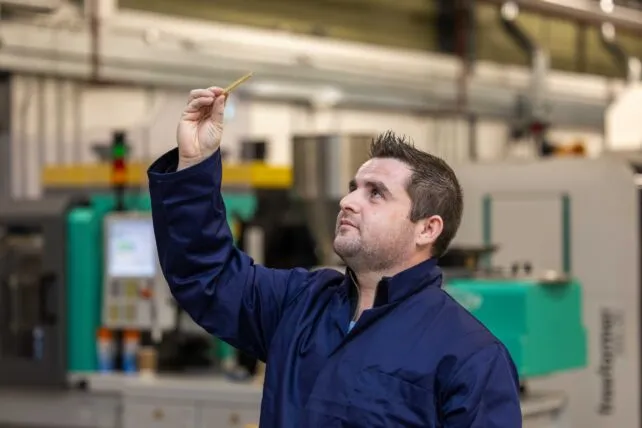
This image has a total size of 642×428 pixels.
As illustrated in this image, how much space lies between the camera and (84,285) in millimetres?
5570

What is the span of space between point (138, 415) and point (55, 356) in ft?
1.76

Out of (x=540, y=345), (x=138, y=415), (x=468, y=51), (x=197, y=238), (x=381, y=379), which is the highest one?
(x=468, y=51)

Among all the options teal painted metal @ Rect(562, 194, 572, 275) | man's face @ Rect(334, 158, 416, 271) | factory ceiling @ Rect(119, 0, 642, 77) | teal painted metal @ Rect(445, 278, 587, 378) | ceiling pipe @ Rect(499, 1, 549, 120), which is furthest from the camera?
ceiling pipe @ Rect(499, 1, 549, 120)

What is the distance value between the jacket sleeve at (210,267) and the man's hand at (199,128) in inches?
0.7

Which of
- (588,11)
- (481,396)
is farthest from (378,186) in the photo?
(588,11)

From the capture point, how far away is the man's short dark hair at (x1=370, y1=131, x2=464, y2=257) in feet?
7.27

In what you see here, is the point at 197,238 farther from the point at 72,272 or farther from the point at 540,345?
the point at 72,272

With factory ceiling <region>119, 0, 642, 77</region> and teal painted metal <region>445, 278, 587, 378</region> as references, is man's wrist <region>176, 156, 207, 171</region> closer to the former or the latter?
teal painted metal <region>445, 278, 587, 378</region>

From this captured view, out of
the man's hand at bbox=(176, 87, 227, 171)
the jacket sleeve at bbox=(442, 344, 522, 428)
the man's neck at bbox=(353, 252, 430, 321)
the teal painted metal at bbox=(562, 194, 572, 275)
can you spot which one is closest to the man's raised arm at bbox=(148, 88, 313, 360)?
the man's hand at bbox=(176, 87, 227, 171)

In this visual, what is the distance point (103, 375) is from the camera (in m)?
5.35

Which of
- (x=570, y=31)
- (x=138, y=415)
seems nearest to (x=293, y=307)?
(x=138, y=415)

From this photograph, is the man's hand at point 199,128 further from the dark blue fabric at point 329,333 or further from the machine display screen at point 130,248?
the machine display screen at point 130,248

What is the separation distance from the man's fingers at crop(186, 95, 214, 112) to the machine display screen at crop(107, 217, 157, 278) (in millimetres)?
3280

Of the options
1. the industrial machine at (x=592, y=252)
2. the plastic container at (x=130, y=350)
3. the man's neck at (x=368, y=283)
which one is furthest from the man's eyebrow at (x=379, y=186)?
the plastic container at (x=130, y=350)
